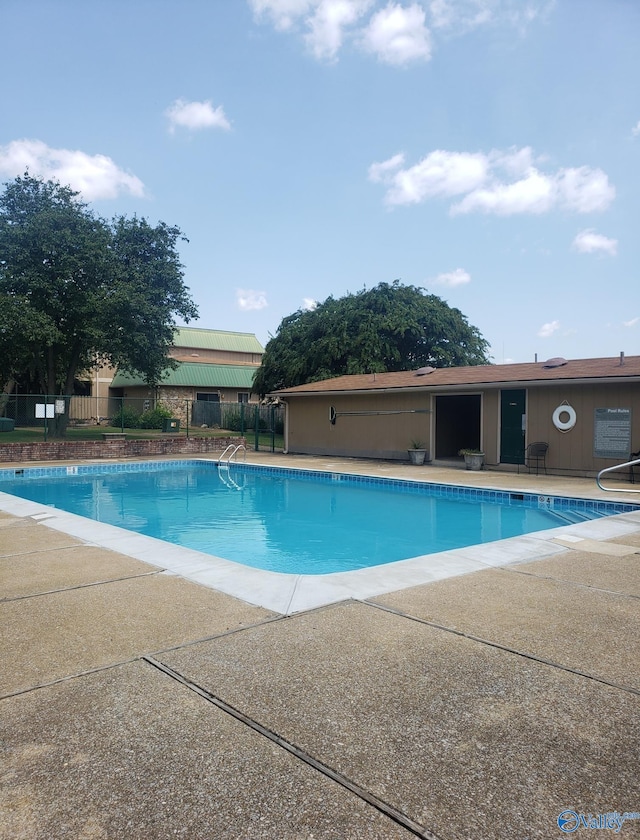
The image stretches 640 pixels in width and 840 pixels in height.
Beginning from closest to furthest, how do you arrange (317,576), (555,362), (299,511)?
1. (317,576)
2. (299,511)
3. (555,362)

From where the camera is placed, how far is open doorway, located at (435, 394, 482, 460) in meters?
18.1

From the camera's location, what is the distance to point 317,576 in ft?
17.0

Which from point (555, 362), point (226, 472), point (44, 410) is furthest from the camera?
point (44, 410)

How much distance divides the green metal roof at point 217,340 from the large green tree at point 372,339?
14348 millimetres

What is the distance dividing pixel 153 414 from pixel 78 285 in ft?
29.6

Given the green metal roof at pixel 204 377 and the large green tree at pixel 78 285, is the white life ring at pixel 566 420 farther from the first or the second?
the green metal roof at pixel 204 377

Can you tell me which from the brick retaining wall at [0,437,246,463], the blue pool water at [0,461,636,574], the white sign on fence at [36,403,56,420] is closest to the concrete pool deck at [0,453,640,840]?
the blue pool water at [0,461,636,574]

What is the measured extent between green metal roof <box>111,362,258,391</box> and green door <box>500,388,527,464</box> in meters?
23.1

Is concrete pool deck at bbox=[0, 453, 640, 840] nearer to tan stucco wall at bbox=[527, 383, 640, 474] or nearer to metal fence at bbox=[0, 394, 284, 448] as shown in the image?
tan stucco wall at bbox=[527, 383, 640, 474]

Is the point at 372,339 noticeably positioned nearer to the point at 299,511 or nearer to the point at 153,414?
the point at 153,414

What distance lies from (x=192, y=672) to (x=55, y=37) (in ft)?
46.0

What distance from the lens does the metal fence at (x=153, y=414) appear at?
20.3 meters

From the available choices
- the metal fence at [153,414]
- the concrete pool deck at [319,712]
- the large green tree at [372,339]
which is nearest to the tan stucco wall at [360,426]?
the metal fence at [153,414]

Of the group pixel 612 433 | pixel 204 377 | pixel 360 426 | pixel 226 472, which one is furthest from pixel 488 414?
pixel 204 377
